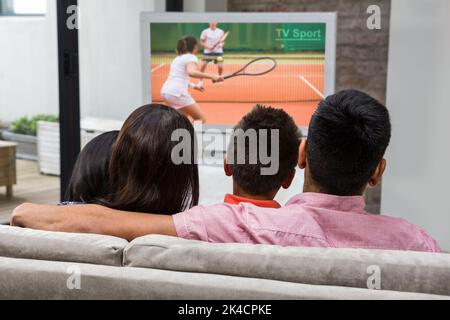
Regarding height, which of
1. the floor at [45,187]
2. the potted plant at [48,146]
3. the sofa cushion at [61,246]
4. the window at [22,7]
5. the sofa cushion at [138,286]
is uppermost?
the window at [22,7]

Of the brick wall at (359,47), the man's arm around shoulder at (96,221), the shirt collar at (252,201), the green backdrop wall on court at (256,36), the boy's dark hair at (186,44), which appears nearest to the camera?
the man's arm around shoulder at (96,221)

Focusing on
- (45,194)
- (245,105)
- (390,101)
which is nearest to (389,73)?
(390,101)

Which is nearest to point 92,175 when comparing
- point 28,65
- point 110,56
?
point 28,65

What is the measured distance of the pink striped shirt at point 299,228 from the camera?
Answer: 150 centimetres

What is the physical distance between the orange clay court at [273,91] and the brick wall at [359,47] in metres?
0.68

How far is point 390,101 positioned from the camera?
4031 millimetres

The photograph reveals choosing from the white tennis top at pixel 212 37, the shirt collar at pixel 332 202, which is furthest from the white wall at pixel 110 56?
the shirt collar at pixel 332 202

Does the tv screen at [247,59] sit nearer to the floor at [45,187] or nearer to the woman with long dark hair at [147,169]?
the floor at [45,187]

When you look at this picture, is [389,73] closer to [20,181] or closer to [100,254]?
[20,181]

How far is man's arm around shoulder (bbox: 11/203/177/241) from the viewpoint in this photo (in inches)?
60.1

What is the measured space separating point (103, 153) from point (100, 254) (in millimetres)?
427

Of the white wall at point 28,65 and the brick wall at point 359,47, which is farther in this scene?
the brick wall at point 359,47

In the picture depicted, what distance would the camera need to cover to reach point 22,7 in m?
A: 3.70

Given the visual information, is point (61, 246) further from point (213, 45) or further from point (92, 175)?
point (213, 45)
